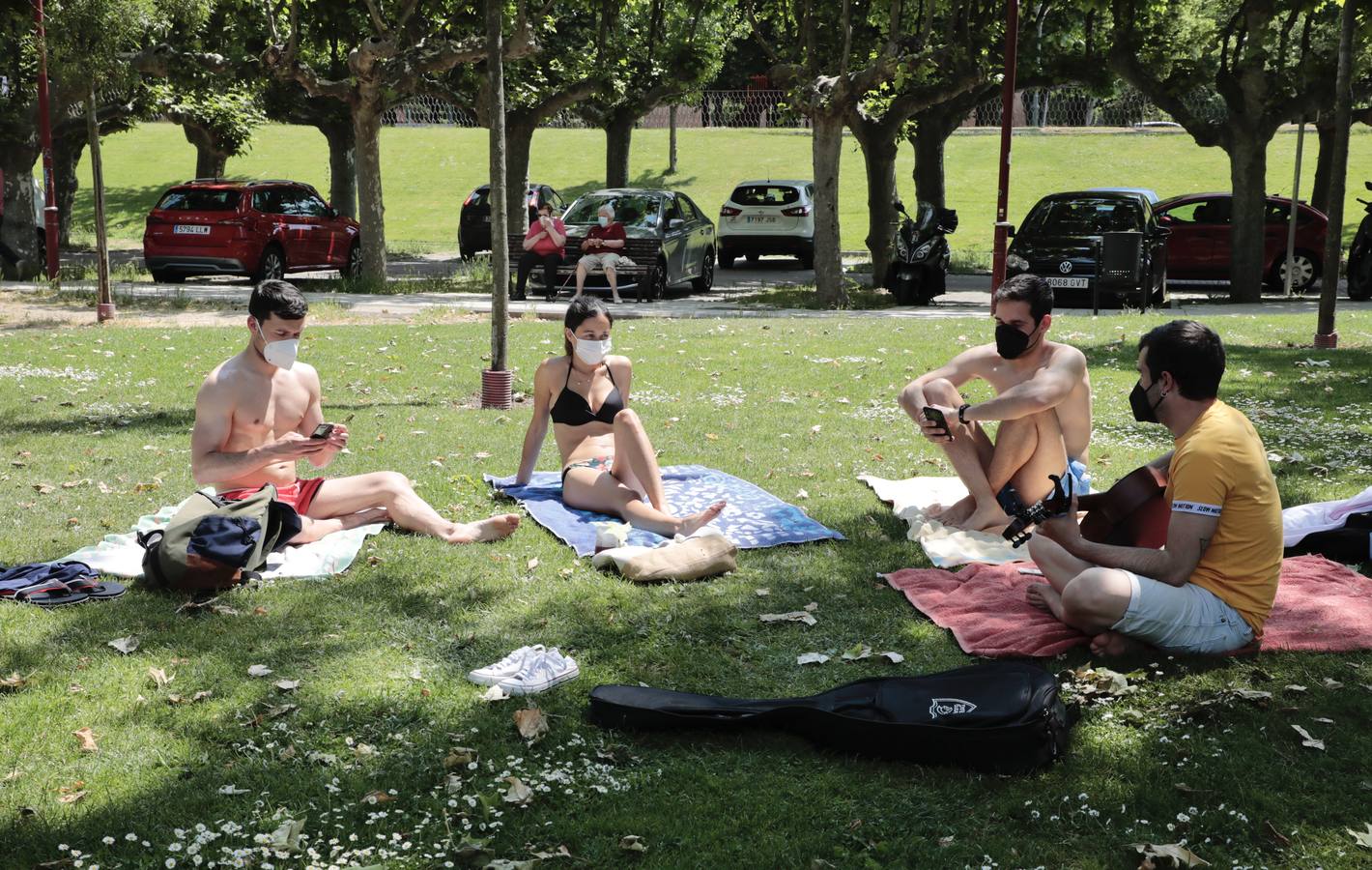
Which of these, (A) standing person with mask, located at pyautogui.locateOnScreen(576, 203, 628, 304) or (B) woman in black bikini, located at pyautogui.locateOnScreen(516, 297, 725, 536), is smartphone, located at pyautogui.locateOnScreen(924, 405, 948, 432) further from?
(A) standing person with mask, located at pyautogui.locateOnScreen(576, 203, 628, 304)

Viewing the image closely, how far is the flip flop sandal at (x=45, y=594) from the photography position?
Result: 18.4ft

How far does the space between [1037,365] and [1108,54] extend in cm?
1498

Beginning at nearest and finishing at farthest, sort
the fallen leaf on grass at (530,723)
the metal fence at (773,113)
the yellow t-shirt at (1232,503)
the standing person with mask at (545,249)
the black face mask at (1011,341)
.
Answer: the fallen leaf on grass at (530,723) → the yellow t-shirt at (1232,503) → the black face mask at (1011,341) → the standing person with mask at (545,249) → the metal fence at (773,113)

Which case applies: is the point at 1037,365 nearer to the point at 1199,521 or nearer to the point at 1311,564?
the point at 1311,564

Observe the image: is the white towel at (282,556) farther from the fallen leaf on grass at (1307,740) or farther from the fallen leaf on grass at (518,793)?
the fallen leaf on grass at (1307,740)

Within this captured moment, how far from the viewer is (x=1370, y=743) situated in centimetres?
437

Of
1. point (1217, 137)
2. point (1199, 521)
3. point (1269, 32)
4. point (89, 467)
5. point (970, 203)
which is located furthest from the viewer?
point (970, 203)

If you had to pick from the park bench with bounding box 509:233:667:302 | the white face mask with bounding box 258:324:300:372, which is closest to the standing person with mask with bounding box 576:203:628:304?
the park bench with bounding box 509:233:667:302

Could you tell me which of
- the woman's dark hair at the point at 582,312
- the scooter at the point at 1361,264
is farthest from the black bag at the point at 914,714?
the scooter at the point at 1361,264

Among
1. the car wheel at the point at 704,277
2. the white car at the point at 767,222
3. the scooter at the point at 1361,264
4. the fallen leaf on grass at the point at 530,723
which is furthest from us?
the white car at the point at 767,222

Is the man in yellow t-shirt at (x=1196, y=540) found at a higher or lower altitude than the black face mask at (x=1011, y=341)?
lower

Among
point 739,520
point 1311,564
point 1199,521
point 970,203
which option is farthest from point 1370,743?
point 970,203

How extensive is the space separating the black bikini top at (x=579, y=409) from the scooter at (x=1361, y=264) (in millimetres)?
16054

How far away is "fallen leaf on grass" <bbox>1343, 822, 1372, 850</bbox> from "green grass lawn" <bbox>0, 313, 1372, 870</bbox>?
4 cm
